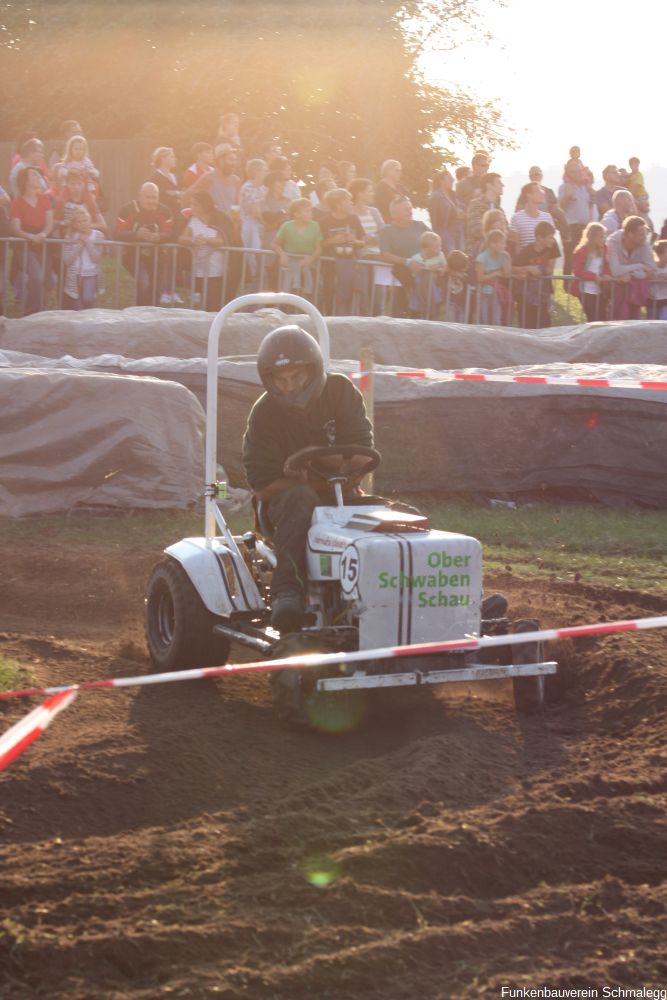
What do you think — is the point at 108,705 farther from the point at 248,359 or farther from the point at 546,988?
the point at 248,359

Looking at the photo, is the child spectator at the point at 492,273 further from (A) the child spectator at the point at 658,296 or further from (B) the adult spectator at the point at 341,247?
(A) the child spectator at the point at 658,296

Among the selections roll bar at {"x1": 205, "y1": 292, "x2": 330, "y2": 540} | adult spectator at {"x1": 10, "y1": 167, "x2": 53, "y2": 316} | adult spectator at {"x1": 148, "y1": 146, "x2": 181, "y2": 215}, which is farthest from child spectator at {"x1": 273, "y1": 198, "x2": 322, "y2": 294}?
roll bar at {"x1": 205, "y1": 292, "x2": 330, "y2": 540}

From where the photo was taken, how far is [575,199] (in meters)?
21.2

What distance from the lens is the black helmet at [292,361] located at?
682 cm

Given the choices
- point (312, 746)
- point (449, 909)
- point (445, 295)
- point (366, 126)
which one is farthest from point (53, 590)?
point (366, 126)

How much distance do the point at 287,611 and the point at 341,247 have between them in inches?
395

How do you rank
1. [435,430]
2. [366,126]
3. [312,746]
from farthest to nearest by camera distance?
1. [366,126]
2. [435,430]
3. [312,746]

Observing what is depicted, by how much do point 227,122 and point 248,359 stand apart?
19.1 feet

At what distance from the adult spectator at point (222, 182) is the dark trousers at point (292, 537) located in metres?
10.1

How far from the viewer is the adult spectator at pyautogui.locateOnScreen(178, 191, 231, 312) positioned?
627 inches

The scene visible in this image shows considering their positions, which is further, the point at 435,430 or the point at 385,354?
the point at 385,354

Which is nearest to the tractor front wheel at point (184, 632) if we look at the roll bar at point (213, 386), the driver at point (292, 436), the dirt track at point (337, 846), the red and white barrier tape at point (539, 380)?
the dirt track at point (337, 846)

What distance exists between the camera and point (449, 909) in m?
4.22

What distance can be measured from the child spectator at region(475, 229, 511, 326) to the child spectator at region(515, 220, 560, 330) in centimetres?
35
